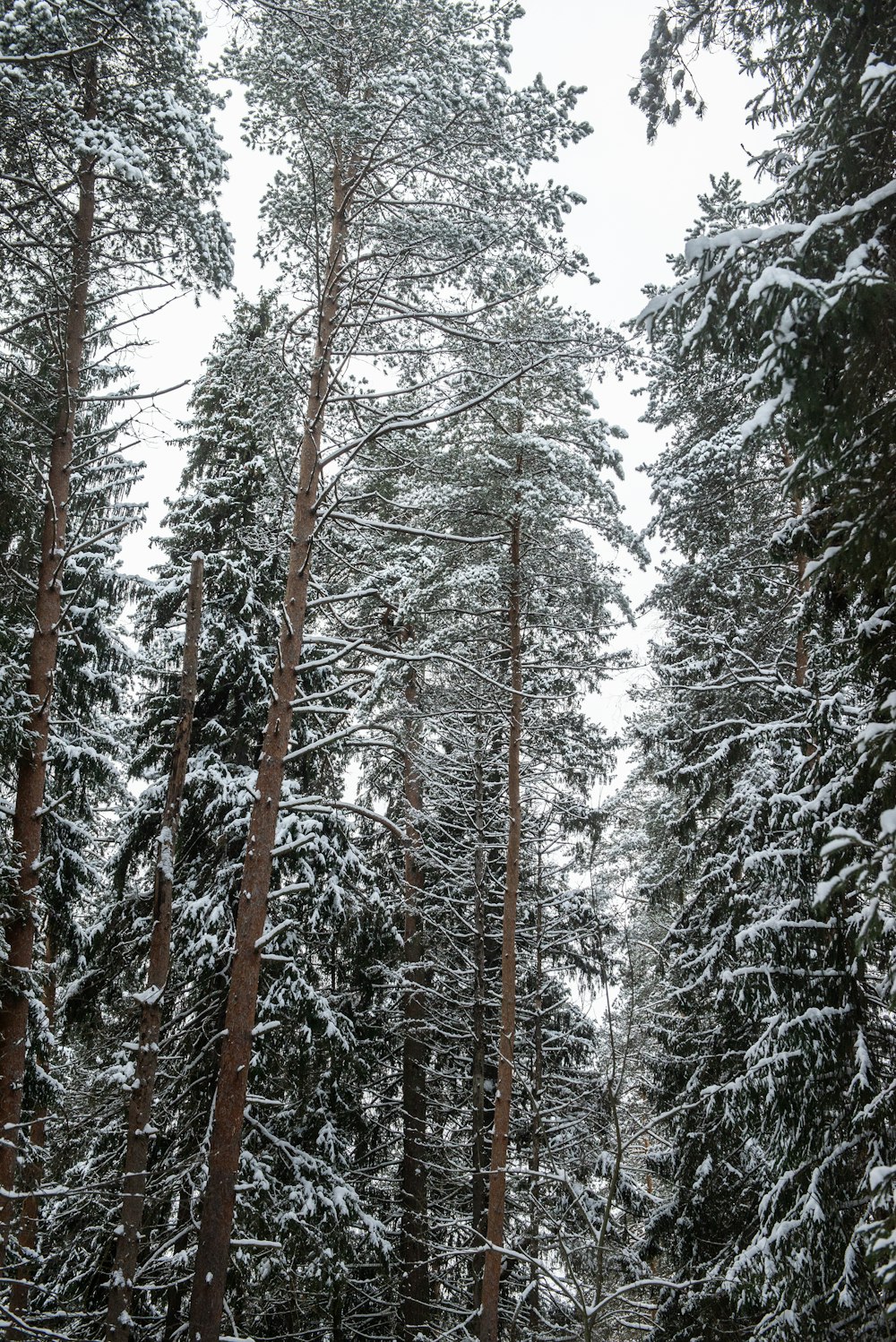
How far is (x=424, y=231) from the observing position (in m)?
8.05

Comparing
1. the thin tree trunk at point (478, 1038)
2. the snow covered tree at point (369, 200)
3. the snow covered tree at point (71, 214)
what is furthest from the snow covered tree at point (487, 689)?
the snow covered tree at point (71, 214)

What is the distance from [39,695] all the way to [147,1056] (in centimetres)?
306

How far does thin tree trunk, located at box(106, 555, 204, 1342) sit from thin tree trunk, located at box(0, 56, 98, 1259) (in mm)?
846

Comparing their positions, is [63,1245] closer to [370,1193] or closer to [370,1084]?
[370,1084]

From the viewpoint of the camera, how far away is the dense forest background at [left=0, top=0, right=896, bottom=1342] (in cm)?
584

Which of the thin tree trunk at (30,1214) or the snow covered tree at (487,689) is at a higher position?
the snow covered tree at (487,689)

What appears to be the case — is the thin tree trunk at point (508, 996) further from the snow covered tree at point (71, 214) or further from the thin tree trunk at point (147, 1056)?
the snow covered tree at point (71, 214)

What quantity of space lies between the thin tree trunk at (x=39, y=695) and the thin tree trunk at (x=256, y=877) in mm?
1568

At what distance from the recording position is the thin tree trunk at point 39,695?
6738 mm

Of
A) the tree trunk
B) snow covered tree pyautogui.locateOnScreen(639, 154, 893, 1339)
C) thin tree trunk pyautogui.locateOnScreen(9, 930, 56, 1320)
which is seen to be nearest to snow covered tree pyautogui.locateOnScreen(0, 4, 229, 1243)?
thin tree trunk pyautogui.locateOnScreen(9, 930, 56, 1320)

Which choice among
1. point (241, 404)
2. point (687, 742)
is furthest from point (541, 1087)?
point (241, 404)

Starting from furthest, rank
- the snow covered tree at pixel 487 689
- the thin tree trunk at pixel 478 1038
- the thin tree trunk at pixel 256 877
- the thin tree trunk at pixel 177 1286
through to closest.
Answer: the thin tree trunk at pixel 478 1038
the snow covered tree at pixel 487 689
the thin tree trunk at pixel 177 1286
the thin tree trunk at pixel 256 877

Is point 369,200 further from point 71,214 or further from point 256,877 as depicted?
point 256,877

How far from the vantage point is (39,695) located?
7.44 m
